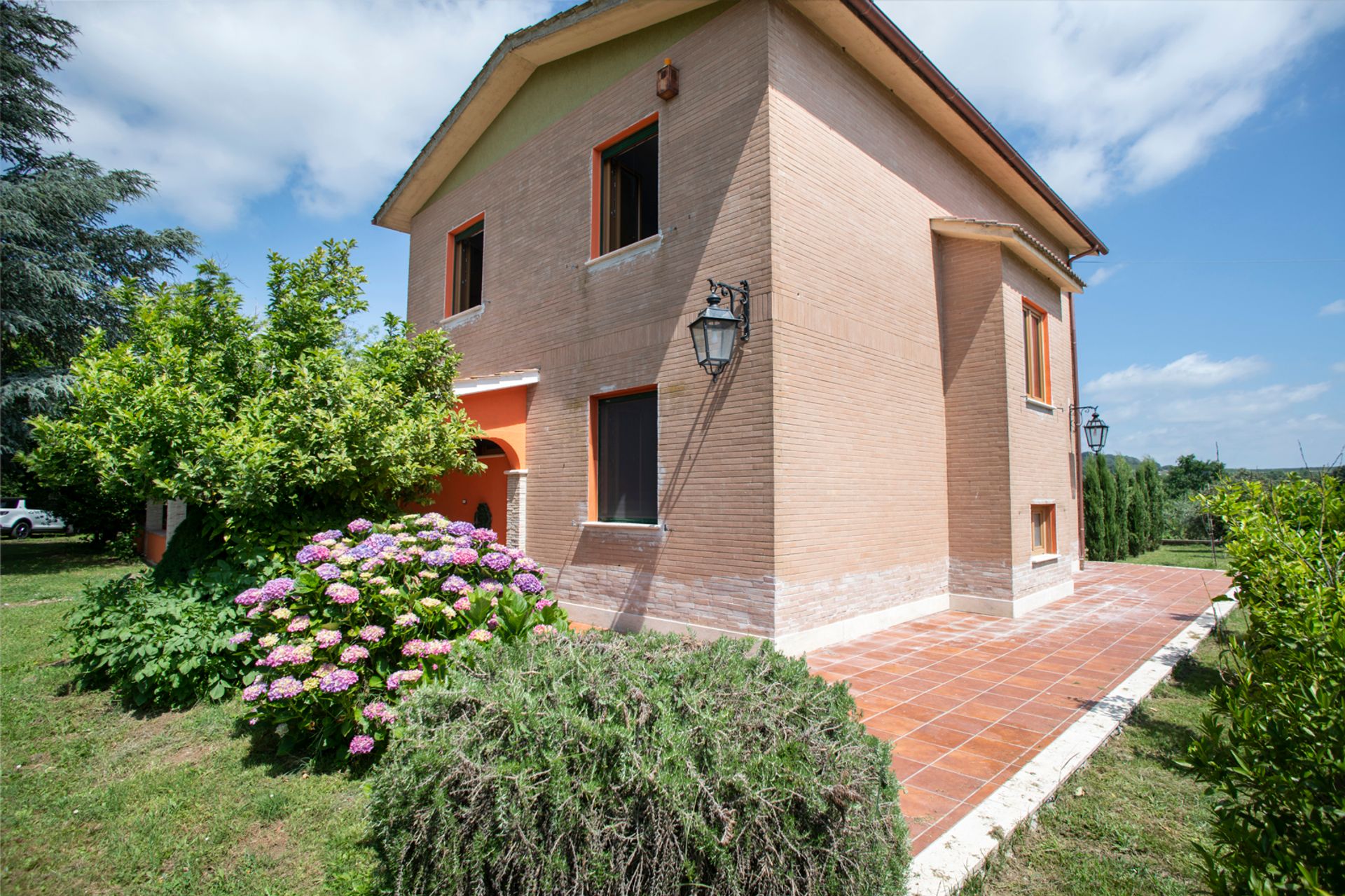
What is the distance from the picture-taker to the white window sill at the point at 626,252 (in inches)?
317

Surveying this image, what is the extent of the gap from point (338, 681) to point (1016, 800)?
4.02 meters

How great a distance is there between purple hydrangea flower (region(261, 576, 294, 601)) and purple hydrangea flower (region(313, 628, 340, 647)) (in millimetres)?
504

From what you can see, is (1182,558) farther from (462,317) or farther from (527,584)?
(527,584)

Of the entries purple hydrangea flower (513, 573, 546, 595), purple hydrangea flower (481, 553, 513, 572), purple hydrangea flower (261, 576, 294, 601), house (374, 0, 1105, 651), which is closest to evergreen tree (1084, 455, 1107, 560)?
house (374, 0, 1105, 651)

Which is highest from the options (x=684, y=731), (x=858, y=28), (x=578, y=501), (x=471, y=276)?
(x=858, y=28)

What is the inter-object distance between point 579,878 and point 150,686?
502 cm

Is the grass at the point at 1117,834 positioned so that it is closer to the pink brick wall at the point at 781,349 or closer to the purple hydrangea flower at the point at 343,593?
the pink brick wall at the point at 781,349

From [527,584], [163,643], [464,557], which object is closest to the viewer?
[464,557]

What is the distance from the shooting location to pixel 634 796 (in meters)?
2.28

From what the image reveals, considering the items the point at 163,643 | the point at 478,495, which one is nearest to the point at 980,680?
the point at 163,643

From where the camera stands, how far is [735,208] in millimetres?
7219

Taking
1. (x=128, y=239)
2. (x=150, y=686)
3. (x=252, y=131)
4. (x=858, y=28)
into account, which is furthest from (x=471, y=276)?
(x=128, y=239)

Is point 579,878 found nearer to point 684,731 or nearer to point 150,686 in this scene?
point 684,731

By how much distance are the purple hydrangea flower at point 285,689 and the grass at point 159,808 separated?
55cm
